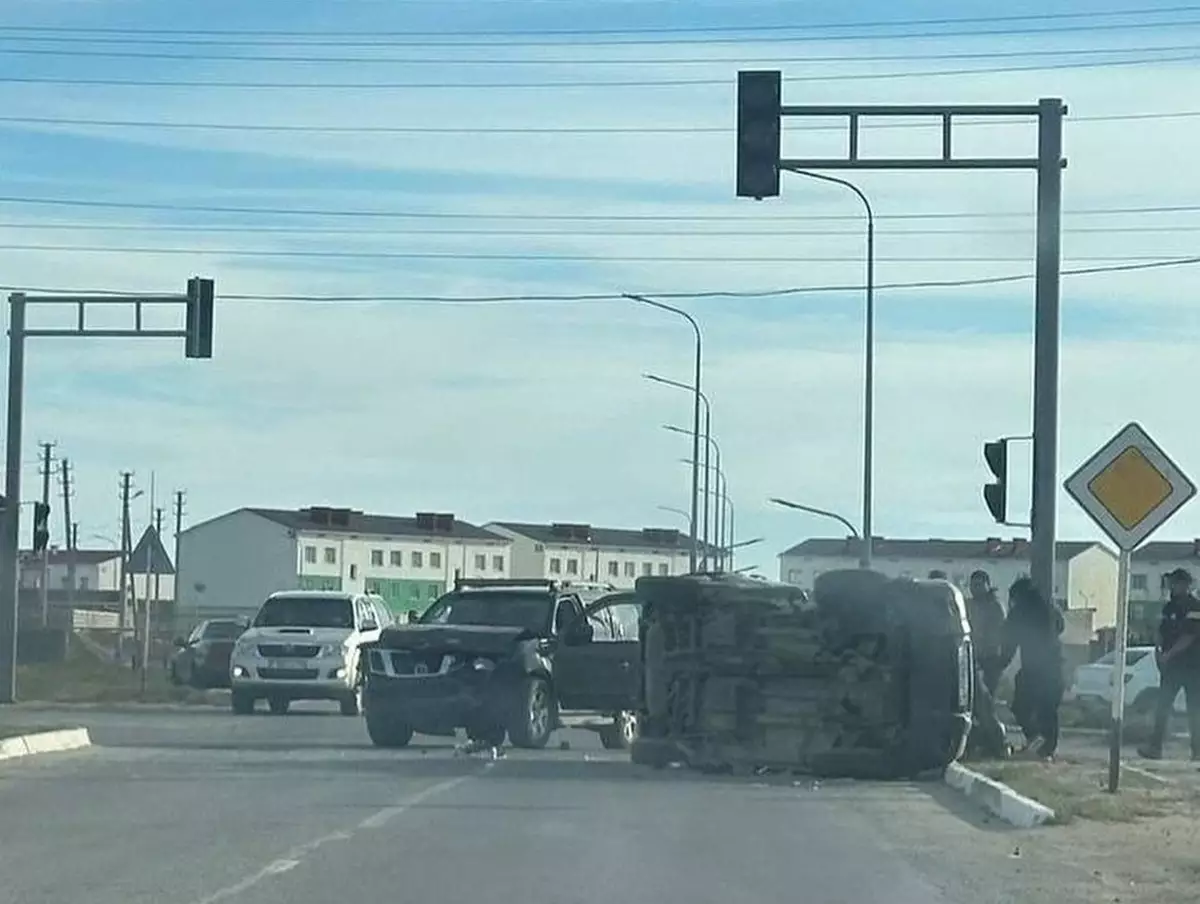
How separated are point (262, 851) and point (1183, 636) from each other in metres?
12.4

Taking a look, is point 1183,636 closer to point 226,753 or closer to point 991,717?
point 991,717

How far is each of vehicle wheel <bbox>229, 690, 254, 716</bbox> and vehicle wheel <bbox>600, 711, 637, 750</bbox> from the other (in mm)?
8864

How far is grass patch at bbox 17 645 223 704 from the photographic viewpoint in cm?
3975

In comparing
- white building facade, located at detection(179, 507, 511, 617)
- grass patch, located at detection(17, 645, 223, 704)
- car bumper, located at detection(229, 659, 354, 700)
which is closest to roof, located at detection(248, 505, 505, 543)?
white building facade, located at detection(179, 507, 511, 617)

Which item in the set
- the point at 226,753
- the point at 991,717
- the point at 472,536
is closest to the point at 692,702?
the point at 991,717

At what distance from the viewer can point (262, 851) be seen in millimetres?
14500

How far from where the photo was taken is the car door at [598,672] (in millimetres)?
23203

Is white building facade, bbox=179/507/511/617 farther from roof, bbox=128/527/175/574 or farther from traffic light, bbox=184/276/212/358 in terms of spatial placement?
traffic light, bbox=184/276/212/358

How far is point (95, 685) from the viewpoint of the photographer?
45.4m

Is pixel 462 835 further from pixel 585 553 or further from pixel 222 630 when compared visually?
pixel 585 553

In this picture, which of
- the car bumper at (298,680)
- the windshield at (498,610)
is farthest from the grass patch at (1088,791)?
the car bumper at (298,680)

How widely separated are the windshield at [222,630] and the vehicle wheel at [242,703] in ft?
28.9

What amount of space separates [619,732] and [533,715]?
1.45m

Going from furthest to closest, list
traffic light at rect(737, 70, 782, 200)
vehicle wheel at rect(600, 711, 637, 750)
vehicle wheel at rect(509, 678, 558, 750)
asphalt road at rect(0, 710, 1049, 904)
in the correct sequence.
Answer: vehicle wheel at rect(600, 711, 637, 750)
vehicle wheel at rect(509, 678, 558, 750)
traffic light at rect(737, 70, 782, 200)
asphalt road at rect(0, 710, 1049, 904)
